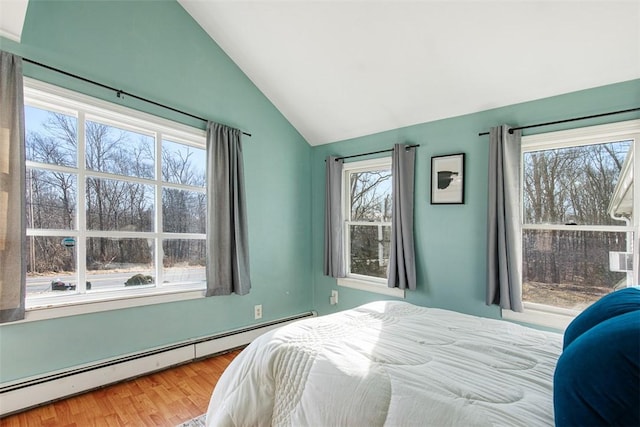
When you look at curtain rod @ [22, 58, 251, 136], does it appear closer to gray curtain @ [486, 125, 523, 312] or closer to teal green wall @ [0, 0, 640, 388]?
teal green wall @ [0, 0, 640, 388]

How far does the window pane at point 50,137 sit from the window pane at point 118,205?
227 mm

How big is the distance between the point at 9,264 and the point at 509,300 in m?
3.33

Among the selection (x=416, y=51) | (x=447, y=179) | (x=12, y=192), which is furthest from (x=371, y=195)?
(x=12, y=192)

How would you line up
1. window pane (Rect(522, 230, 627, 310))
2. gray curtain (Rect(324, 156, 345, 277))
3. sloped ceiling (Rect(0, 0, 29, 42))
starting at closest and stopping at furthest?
1. sloped ceiling (Rect(0, 0, 29, 42))
2. window pane (Rect(522, 230, 627, 310))
3. gray curtain (Rect(324, 156, 345, 277))

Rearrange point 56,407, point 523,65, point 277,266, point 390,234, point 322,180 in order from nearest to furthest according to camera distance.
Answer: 1. point 56,407
2. point 523,65
3. point 390,234
4. point 277,266
5. point 322,180

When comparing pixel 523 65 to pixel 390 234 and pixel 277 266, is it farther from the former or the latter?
pixel 277 266

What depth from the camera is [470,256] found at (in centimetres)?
251

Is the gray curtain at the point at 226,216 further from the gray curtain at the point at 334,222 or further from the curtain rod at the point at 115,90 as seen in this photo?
the gray curtain at the point at 334,222

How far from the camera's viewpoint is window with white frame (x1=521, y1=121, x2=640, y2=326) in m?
1.96

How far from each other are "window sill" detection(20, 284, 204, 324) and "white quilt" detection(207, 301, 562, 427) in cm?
129

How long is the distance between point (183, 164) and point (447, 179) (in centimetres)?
241

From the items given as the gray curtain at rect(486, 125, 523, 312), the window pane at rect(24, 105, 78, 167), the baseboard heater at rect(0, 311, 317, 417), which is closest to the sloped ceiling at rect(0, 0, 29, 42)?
the window pane at rect(24, 105, 78, 167)

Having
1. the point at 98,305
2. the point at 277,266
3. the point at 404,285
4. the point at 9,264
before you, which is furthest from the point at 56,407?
the point at 404,285

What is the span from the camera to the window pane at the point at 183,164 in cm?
265
